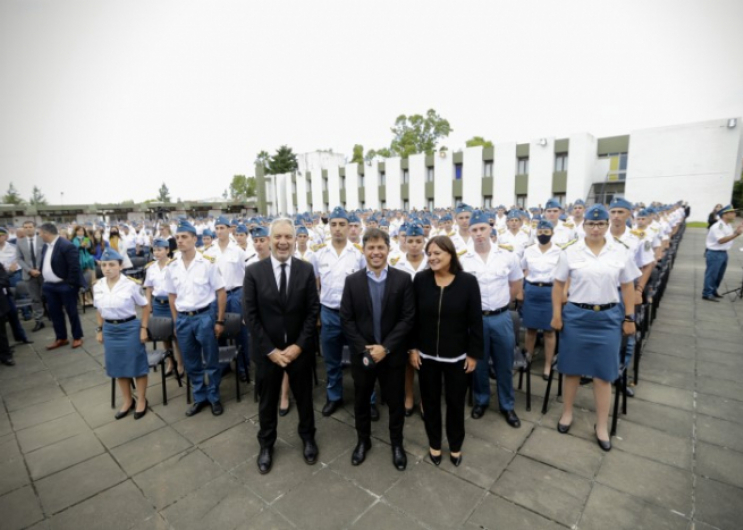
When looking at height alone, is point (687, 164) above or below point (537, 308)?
above

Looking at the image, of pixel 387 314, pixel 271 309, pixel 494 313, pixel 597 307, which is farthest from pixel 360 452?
pixel 597 307

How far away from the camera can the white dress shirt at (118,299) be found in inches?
155

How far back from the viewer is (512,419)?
374 centimetres

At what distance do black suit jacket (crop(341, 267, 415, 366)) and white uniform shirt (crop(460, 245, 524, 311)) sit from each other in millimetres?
1104

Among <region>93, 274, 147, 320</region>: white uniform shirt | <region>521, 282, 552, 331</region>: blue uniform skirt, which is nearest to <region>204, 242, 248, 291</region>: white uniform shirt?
<region>93, 274, 147, 320</region>: white uniform shirt

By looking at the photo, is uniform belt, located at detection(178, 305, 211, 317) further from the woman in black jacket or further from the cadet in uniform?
the cadet in uniform

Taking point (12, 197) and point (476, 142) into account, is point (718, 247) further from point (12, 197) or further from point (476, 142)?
point (12, 197)

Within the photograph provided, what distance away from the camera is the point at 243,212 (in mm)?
47812

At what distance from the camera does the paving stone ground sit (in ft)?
8.76

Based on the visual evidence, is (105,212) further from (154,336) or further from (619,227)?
(619,227)

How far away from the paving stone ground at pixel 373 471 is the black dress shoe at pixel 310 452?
6 cm

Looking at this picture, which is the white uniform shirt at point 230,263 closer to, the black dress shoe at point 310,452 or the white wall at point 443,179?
the black dress shoe at point 310,452

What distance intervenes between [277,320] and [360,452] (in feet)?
4.82

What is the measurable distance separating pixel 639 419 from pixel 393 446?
2731 millimetres
